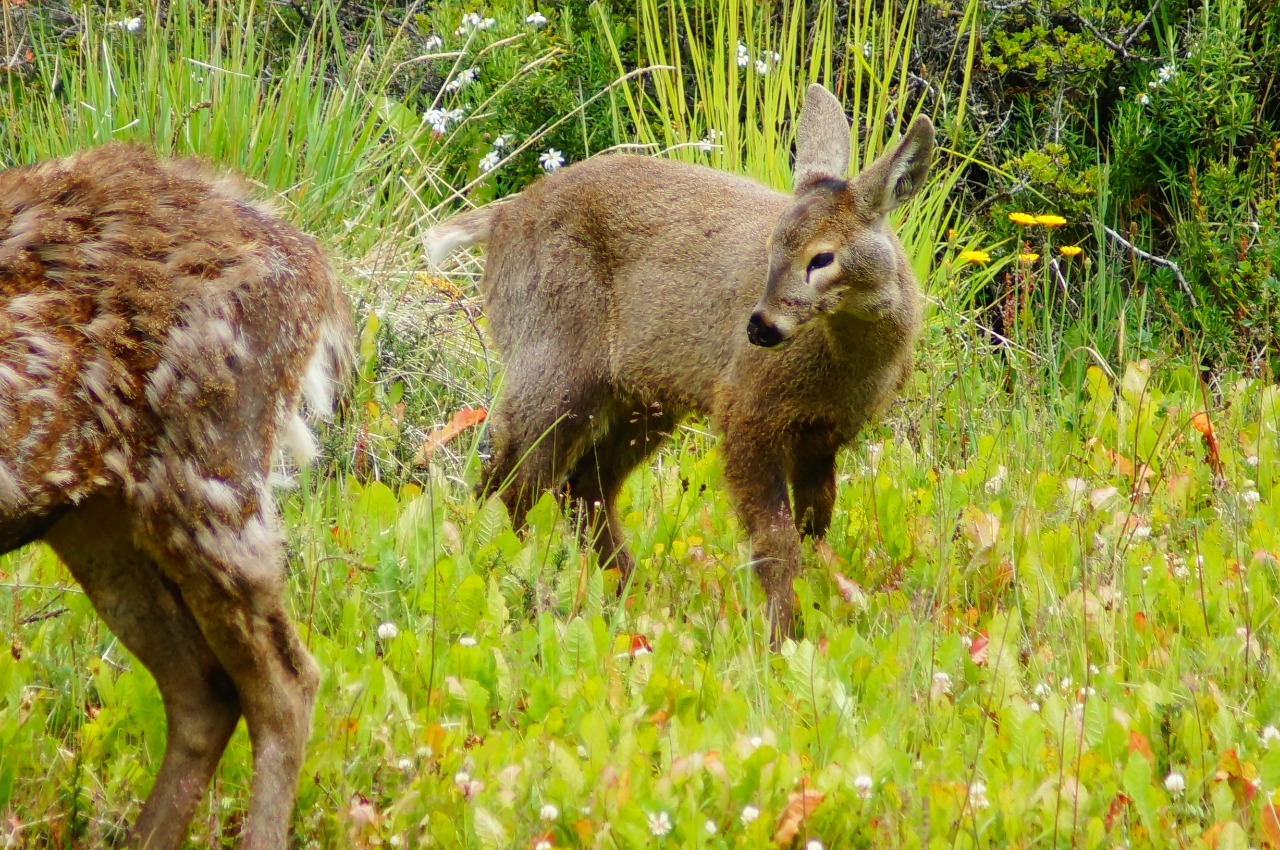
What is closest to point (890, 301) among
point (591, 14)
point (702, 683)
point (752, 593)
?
point (752, 593)

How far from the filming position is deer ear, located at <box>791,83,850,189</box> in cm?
547

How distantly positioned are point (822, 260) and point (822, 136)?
84cm

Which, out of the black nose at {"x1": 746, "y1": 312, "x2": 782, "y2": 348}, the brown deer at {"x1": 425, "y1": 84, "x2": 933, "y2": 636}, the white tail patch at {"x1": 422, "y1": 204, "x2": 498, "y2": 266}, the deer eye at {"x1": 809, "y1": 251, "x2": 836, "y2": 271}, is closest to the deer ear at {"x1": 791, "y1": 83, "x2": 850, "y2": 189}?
the brown deer at {"x1": 425, "y1": 84, "x2": 933, "y2": 636}

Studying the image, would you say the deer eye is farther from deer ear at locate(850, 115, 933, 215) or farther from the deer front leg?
the deer front leg

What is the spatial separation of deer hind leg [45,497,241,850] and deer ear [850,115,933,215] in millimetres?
2643

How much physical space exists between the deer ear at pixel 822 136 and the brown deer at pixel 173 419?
7.93 ft

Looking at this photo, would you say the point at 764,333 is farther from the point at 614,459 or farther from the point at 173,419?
the point at 173,419

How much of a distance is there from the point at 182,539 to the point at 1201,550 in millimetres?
3120

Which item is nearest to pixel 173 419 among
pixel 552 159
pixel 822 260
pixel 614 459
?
pixel 822 260

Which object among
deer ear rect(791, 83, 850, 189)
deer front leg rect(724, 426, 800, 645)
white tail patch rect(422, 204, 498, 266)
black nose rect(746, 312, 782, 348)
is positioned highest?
deer ear rect(791, 83, 850, 189)

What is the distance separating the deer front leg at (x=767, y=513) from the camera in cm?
496

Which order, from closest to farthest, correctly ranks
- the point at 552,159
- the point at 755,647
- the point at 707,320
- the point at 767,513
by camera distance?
the point at 755,647, the point at 767,513, the point at 707,320, the point at 552,159

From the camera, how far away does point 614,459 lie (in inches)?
236

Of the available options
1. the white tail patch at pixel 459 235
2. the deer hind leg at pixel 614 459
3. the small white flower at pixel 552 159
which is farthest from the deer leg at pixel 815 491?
the small white flower at pixel 552 159
